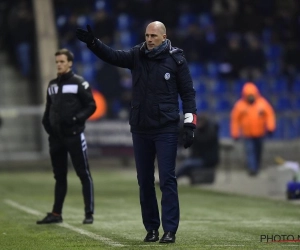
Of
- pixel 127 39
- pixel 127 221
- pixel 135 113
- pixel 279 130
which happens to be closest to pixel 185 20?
pixel 127 39

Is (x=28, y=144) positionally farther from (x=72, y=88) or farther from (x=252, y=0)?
(x=72, y=88)

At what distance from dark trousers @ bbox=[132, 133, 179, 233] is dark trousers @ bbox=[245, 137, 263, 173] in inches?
511

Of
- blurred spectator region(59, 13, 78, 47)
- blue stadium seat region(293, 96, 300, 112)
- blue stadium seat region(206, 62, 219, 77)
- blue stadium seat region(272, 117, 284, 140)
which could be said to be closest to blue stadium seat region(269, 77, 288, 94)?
blue stadium seat region(293, 96, 300, 112)

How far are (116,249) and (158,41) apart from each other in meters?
2.00

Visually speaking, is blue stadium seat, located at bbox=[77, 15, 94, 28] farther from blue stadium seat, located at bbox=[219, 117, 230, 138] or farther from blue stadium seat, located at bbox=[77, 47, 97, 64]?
blue stadium seat, located at bbox=[219, 117, 230, 138]

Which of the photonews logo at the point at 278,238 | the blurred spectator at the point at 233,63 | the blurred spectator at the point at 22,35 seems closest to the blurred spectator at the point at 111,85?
the blurred spectator at the point at 22,35

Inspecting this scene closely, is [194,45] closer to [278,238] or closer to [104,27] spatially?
[104,27]

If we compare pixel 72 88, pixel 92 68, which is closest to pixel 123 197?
pixel 72 88

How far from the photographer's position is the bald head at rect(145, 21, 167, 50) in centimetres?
1063

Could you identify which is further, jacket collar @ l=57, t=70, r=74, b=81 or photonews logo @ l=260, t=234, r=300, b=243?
jacket collar @ l=57, t=70, r=74, b=81

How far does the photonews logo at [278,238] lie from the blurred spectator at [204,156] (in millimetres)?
10353

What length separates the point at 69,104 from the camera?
522 inches

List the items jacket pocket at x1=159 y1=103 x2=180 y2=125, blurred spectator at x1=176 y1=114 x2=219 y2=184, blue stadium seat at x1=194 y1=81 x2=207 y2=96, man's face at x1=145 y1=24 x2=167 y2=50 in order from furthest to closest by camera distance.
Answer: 1. blue stadium seat at x1=194 y1=81 x2=207 y2=96
2. blurred spectator at x1=176 y1=114 x2=219 y2=184
3. jacket pocket at x1=159 y1=103 x2=180 y2=125
4. man's face at x1=145 y1=24 x2=167 y2=50

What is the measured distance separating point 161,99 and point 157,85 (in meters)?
0.14
